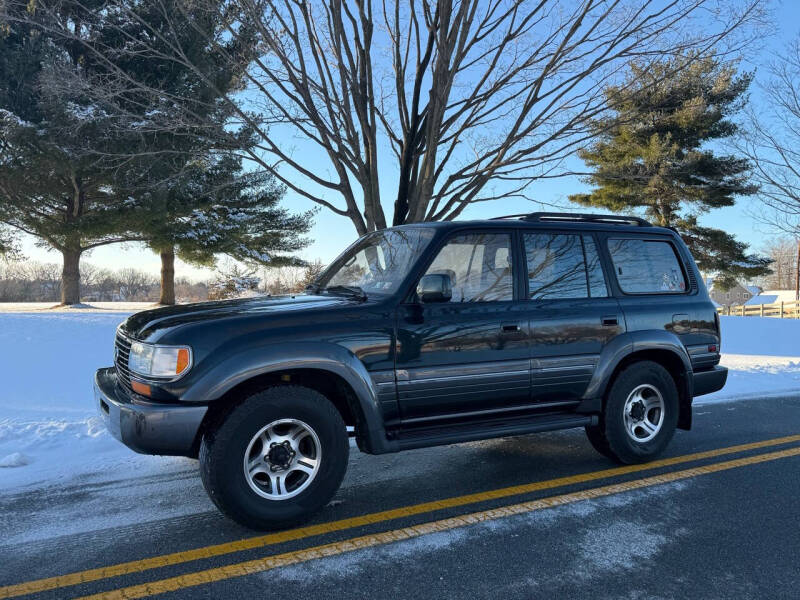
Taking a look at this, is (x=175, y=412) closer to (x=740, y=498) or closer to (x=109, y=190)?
(x=740, y=498)

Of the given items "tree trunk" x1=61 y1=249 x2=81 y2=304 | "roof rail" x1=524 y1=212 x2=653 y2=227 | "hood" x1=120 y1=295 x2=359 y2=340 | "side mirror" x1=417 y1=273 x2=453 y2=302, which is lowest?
"hood" x1=120 y1=295 x2=359 y2=340

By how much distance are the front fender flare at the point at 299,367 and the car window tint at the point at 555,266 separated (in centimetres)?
156

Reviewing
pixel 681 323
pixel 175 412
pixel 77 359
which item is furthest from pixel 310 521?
pixel 77 359

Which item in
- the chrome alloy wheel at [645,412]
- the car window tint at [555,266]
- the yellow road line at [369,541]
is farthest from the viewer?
the chrome alloy wheel at [645,412]

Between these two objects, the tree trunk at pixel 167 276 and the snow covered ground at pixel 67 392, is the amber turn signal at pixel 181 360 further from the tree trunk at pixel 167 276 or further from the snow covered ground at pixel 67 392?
the tree trunk at pixel 167 276

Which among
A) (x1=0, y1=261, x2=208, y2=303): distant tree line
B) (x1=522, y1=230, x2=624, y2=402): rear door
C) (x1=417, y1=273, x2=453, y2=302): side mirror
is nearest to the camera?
(x1=417, y1=273, x2=453, y2=302): side mirror

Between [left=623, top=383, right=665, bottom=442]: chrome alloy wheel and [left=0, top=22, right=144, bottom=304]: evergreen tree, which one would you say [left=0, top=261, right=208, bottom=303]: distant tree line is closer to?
[left=0, top=22, right=144, bottom=304]: evergreen tree

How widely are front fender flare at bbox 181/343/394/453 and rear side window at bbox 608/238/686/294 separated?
98.7 inches

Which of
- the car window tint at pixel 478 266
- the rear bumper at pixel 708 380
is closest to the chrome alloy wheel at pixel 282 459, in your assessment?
the car window tint at pixel 478 266

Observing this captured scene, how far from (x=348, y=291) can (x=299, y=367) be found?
38.9 inches

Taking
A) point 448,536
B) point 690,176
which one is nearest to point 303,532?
point 448,536

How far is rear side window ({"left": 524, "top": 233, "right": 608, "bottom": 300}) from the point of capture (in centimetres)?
452

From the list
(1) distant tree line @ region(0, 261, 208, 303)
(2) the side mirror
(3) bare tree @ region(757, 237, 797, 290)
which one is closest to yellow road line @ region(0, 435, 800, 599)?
(2) the side mirror

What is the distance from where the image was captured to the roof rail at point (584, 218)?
15.6 ft
